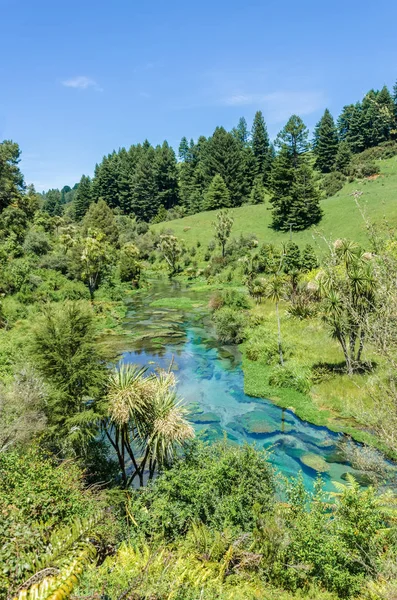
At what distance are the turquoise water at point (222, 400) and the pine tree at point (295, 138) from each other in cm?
5104

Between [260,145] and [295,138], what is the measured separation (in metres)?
35.9

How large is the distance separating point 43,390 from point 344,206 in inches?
2773

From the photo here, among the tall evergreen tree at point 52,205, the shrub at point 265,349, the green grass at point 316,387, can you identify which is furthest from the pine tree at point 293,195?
the tall evergreen tree at point 52,205

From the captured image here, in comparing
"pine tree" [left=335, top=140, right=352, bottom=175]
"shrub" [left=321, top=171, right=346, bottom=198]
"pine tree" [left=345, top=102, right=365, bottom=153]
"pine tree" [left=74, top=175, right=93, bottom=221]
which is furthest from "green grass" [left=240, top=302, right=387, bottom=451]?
"pine tree" [left=74, top=175, right=93, bottom=221]

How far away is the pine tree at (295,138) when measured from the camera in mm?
79062

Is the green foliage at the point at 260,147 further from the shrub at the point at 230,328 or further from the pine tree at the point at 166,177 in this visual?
the shrub at the point at 230,328

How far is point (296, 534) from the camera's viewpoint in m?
10.8

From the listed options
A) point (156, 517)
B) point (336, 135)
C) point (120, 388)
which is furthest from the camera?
point (336, 135)

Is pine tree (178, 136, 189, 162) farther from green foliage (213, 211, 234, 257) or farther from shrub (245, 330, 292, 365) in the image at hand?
shrub (245, 330, 292, 365)

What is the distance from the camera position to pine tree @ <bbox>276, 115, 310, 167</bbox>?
7906cm

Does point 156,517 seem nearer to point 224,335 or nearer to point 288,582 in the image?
point 288,582

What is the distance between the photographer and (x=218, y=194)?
99.6 metres

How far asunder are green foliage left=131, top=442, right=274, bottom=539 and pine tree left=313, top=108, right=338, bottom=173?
104 metres

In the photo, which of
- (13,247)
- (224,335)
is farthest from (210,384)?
(13,247)
